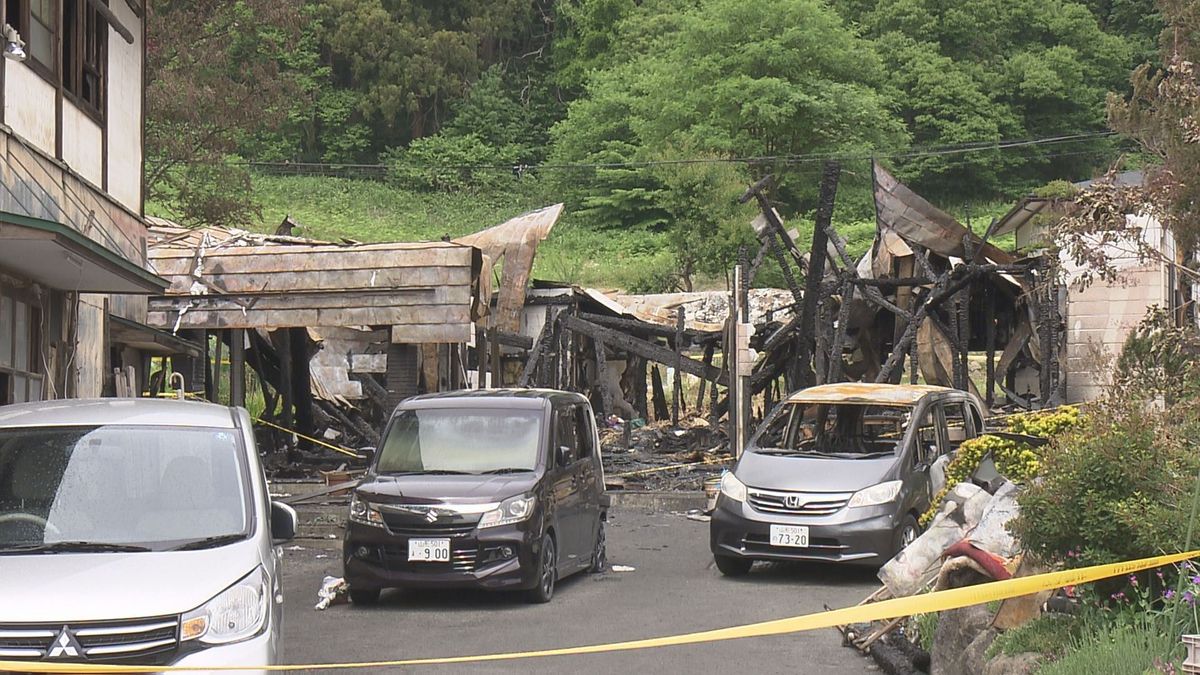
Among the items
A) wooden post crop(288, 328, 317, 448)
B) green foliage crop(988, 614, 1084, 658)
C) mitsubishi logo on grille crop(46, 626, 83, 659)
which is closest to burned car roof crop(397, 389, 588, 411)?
green foliage crop(988, 614, 1084, 658)

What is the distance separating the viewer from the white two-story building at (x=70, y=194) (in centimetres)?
1306

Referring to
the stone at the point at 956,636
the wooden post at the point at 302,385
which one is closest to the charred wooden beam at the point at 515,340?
the wooden post at the point at 302,385

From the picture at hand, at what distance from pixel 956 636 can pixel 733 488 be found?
546cm

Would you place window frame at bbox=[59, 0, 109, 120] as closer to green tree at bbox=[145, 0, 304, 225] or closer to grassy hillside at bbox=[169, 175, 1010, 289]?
green tree at bbox=[145, 0, 304, 225]

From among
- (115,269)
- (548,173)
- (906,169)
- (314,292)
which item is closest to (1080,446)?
(115,269)

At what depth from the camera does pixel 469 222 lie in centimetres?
6500

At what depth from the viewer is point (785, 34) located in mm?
52219

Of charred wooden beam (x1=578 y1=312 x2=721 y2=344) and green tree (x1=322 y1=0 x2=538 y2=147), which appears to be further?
green tree (x1=322 y1=0 x2=538 y2=147)

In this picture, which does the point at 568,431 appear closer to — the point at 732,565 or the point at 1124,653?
the point at 732,565

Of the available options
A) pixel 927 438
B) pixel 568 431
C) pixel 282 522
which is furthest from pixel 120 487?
pixel 927 438

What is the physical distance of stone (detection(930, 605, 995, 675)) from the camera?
804 cm

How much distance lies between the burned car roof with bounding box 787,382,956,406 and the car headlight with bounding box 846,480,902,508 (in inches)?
53.7

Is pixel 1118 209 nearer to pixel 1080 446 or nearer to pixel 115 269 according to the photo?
pixel 1080 446

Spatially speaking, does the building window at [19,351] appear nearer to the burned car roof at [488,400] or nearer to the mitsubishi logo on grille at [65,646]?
the burned car roof at [488,400]
